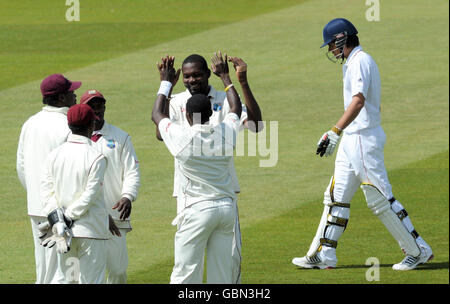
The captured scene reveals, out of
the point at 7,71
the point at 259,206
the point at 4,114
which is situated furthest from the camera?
the point at 7,71

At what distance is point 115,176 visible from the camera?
25.2 ft

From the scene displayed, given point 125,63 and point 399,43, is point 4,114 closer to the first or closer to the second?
point 125,63

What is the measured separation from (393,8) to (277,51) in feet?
17.4

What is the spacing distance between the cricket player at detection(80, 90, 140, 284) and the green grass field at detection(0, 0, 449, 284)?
3.54ft

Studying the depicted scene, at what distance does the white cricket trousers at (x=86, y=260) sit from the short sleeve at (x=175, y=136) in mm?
838

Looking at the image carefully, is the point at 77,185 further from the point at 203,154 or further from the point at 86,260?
the point at 203,154

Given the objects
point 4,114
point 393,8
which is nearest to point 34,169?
point 4,114

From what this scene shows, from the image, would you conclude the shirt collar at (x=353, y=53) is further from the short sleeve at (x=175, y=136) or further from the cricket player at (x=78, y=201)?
the cricket player at (x=78, y=201)

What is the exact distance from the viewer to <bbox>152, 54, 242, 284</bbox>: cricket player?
660 centimetres

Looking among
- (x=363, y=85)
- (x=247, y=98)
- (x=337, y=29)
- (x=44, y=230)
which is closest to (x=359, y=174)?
(x=363, y=85)

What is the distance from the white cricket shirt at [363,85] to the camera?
28.5 ft

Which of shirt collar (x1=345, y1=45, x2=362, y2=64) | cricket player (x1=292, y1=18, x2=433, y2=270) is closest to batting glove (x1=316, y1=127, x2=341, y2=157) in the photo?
cricket player (x1=292, y1=18, x2=433, y2=270)

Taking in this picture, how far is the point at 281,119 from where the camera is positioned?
15680 millimetres

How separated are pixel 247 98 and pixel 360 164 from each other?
2.20 m
